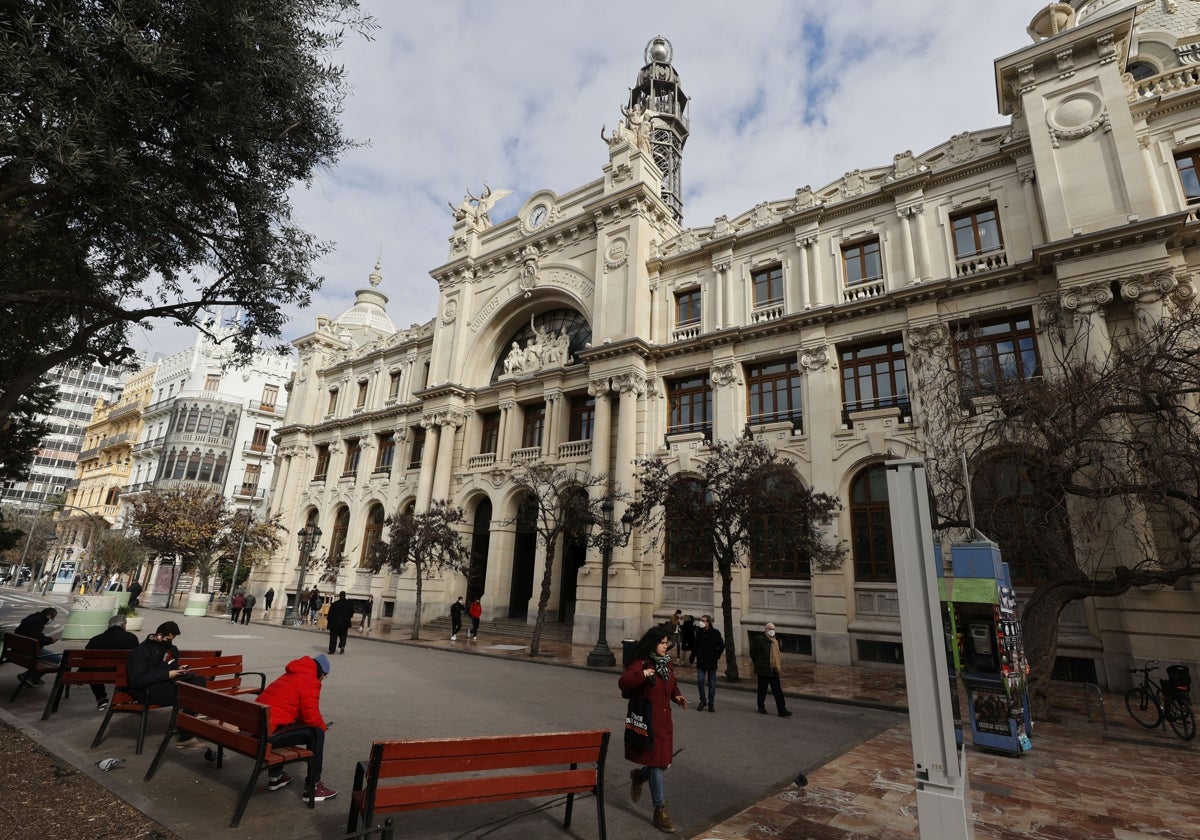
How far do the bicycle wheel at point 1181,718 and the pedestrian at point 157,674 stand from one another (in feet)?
42.6

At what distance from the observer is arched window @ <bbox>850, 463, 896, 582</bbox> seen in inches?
664

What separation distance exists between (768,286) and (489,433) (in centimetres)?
1462

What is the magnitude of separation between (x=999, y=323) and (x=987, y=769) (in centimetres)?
1415

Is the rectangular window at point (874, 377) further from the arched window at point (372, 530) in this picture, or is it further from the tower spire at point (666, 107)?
the tower spire at point (666, 107)

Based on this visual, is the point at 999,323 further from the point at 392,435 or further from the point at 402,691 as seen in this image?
the point at 392,435

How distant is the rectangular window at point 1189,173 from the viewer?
15055mm

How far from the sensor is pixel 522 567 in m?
25.8

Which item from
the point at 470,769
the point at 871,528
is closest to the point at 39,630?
the point at 470,769

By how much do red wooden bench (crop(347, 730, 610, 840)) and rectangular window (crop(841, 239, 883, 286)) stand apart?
19049 mm

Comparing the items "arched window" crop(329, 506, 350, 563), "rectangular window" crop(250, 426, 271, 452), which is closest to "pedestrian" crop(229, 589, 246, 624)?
"arched window" crop(329, 506, 350, 563)

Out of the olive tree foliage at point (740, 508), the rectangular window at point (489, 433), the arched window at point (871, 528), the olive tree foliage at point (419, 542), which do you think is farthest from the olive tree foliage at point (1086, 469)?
the rectangular window at point (489, 433)

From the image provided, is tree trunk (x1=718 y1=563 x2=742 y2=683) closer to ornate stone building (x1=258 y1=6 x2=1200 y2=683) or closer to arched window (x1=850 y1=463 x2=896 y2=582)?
ornate stone building (x1=258 y1=6 x2=1200 y2=683)

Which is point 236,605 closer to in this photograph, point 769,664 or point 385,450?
point 385,450

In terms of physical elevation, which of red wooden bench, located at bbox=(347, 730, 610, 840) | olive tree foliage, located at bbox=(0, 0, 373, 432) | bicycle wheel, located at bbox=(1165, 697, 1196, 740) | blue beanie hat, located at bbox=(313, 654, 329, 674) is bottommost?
bicycle wheel, located at bbox=(1165, 697, 1196, 740)
